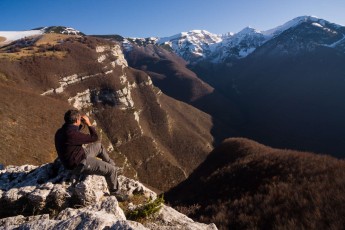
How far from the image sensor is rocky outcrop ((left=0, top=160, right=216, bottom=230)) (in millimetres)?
7203

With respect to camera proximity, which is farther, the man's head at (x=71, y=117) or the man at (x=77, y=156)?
the man's head at (x=71, y=117)

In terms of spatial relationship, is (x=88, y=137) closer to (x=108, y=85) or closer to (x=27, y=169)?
(x=27, y=169)

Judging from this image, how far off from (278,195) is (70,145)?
10.8m

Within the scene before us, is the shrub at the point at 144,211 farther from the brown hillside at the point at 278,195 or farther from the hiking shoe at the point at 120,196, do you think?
the brown hillside at the point at 278,195

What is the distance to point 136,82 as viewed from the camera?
14388cm

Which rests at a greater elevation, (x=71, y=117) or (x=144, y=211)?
(x=71, y=117)

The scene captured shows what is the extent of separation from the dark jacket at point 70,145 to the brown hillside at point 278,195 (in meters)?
6.64

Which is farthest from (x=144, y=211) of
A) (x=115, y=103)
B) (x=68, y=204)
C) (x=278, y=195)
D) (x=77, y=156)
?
(x=115, y=103)

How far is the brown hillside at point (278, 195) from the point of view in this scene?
40.5 ft

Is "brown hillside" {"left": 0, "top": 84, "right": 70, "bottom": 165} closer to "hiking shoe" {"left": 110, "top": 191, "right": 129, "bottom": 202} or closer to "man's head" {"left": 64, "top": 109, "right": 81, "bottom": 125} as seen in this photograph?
"man's head" {"left": 64, "top": 109, "right": 81, "bottom": 125}

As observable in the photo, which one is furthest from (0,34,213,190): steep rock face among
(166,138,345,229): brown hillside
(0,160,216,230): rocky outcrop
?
(0,160,216,230): rocky outcrop

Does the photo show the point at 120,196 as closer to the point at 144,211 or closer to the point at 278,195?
the point at 144,211

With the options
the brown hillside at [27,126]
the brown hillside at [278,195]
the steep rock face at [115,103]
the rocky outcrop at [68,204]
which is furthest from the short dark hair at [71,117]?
the steep rock face at [115,103]

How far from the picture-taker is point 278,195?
16.6 metres
